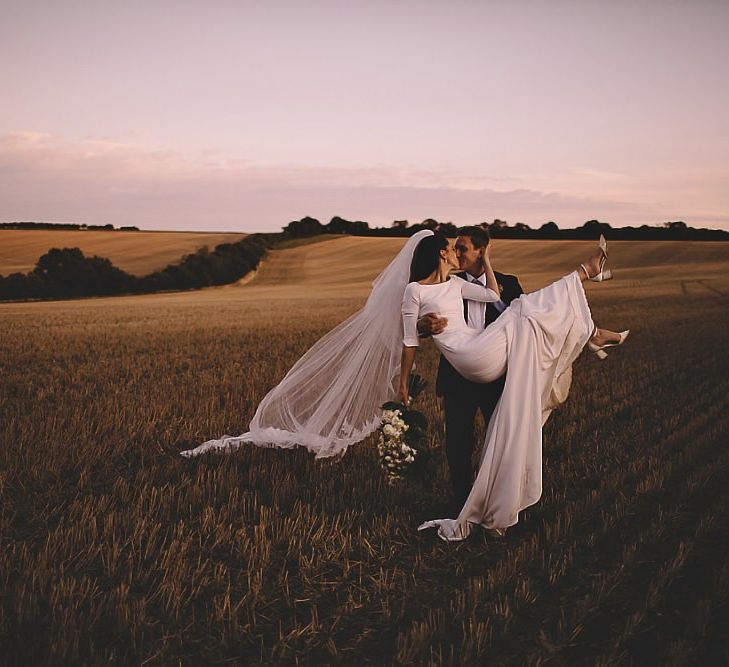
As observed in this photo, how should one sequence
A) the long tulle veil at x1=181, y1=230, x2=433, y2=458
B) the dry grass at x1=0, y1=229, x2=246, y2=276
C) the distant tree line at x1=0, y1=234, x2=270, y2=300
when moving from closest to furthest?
the long tulle veil at x1=181, y1=230, x2=433, y2=458
the distant tree line at x1=0, y1=234, x2=270, y2=300
the dry grass at x1=0, y1=229, x2=246, y2=276

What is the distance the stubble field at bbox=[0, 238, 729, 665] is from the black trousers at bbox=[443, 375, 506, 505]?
0.35m

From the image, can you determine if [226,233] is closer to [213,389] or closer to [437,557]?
[213,389]

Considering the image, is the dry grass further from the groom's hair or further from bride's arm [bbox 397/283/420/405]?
the groom's hair

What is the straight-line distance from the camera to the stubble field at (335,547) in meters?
3.76

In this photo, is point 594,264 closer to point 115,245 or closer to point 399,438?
point 399,438

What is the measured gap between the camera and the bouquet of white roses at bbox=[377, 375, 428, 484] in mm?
5918

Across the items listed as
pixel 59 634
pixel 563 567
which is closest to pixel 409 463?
pixel 563 567

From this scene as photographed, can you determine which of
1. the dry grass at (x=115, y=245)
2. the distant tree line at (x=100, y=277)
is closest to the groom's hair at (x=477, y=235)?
the distant tree line at (x=100, y=277)

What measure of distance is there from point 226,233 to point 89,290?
28529 millimetres

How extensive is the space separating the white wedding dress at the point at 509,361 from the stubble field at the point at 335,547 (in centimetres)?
32

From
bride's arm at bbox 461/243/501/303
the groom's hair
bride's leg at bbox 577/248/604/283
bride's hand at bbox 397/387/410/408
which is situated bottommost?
bride's hand at bbox 397/387/410/408

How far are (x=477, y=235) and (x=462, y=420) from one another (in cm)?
147

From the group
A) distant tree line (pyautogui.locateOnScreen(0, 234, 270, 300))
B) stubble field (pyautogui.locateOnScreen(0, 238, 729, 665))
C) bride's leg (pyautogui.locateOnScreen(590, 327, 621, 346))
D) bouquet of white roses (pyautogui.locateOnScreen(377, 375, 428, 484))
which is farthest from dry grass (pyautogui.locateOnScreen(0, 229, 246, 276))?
bride's leg (pyautogui.locateOnScreen(590, 327, 621, 346))

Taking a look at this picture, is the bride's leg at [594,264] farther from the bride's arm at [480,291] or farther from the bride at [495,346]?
the bride's arm at [480,291]
